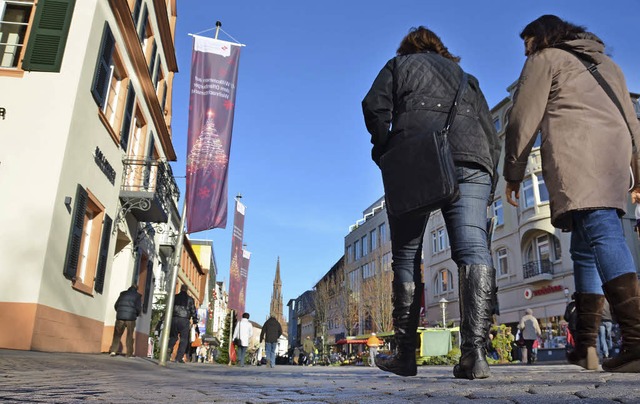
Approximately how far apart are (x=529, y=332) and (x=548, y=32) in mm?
15629

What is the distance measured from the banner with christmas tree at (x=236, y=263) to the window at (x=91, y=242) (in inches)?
484

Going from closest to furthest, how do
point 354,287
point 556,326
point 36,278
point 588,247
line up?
point 588,247
point 36,278
point 556,326
point 354,287

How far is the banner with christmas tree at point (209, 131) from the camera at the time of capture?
1292 cm

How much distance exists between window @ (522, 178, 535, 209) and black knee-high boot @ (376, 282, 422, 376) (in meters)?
30.5

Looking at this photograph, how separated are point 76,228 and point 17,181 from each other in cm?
148

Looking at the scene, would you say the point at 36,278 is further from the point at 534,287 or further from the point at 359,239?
the point at 359,239

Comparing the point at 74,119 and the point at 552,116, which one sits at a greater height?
the point at 74,119

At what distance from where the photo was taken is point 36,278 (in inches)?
360

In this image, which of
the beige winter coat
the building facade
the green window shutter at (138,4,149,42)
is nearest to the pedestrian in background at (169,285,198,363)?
the building facade

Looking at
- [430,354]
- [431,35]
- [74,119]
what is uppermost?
[74,119]

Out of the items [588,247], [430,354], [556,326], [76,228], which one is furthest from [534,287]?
[588,247]

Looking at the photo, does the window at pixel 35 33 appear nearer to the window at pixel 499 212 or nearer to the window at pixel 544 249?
the window at pixel 544 249

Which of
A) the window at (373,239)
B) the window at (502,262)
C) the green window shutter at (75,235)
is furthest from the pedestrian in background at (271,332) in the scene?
the window at (373,239)

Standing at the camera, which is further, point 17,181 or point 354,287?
point 354,287
